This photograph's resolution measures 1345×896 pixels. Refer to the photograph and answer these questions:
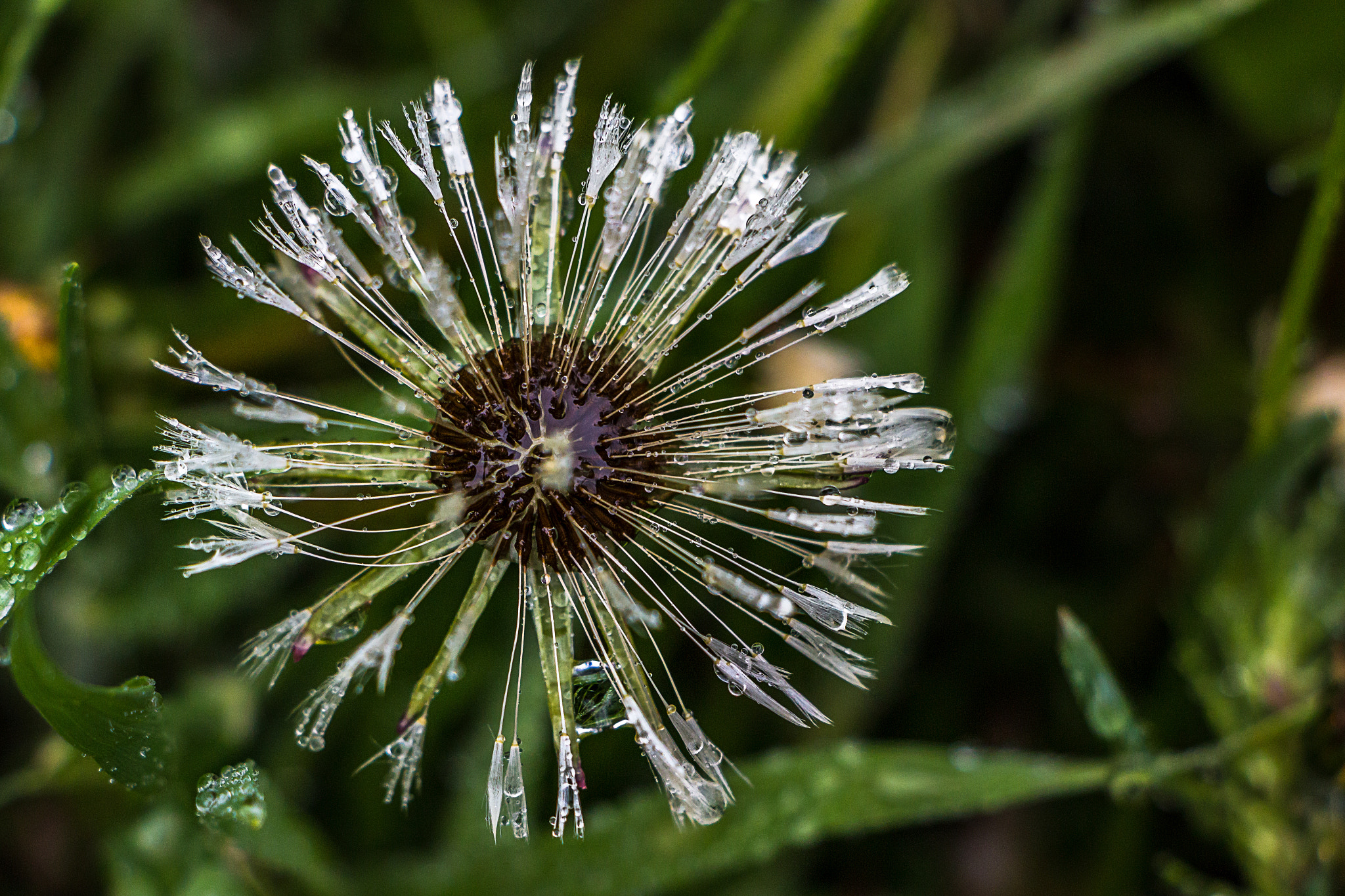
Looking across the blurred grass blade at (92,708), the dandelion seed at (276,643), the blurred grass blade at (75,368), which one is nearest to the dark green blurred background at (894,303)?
the blurred grass blade at (75,368)

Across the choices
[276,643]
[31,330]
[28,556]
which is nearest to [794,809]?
[276,643]

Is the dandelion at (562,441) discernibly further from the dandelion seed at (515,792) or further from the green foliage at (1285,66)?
the green foliage at (1285,66)

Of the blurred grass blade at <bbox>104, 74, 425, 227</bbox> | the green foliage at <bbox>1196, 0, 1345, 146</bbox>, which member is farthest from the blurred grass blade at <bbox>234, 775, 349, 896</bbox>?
the green foliage at <bbox>1196, 0, 1345, 146</bbox>

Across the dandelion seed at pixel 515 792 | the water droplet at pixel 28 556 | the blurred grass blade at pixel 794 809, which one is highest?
the water droplet at pixel 28 556

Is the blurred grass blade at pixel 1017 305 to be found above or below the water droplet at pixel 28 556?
below

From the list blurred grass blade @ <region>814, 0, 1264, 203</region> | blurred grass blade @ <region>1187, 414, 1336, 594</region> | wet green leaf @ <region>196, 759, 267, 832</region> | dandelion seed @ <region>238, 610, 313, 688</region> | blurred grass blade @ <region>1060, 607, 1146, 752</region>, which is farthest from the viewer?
blurred grass blade @ <region>814, 0, 1264, 203</region>

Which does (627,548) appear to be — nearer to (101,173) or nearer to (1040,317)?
(1040,317)

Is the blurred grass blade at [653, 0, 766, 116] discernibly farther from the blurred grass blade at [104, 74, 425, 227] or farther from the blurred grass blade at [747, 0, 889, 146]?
the blurred grass blade at [104, 74, 425, 227]
